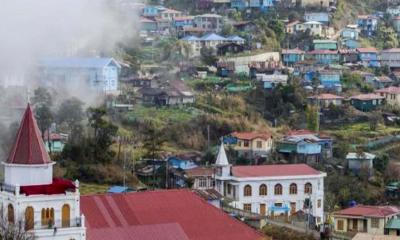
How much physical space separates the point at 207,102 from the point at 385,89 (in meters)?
7.51

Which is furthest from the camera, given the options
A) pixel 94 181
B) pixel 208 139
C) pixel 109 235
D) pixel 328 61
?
pixel 328 61

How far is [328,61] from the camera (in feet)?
145

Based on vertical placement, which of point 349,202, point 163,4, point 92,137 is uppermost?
point 163,4

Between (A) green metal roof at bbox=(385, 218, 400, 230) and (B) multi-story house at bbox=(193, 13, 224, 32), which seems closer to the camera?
(A) green metal roof at bbox=(385, 218, 400, 230)

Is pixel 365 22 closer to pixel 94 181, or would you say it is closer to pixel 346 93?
pixel 346 93

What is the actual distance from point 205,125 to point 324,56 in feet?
39.9

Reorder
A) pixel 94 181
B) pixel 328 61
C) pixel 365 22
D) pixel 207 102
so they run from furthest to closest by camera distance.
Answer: pixel 365 22
pixel 328 61
pixel 207 102
pixel 94 181

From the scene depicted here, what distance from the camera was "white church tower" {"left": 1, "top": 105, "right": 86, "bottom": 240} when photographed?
16.0m

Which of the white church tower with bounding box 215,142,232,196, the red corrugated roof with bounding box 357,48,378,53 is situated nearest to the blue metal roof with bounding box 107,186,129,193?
the white church tower with bounding box 215,142,232,196

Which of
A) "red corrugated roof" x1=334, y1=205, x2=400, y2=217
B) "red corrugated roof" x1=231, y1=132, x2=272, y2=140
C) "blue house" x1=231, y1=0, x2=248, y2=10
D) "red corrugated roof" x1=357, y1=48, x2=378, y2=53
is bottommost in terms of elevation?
"red corrugated roof" x1=334, y1=205, x2=400, y2=217

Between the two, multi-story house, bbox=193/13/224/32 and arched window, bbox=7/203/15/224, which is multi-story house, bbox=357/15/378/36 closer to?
multi-story house, bbox=193/13/224/32

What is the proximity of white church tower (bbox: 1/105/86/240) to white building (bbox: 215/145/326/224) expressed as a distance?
10857mm

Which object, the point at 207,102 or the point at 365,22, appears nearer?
the point at 207,102

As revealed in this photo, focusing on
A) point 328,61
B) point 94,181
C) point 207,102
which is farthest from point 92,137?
point 328,61
